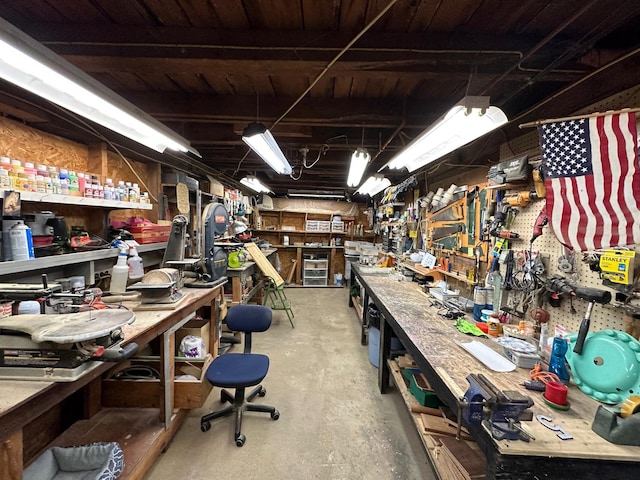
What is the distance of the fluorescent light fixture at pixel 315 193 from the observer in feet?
23.9

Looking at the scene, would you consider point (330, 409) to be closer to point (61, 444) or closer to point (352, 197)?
point (61, 444)

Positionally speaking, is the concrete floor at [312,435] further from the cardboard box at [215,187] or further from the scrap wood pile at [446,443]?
the cardboard box at [215,187]

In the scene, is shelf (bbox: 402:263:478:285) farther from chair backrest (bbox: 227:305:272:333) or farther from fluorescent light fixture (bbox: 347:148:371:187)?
chair backrest (bbox: 227:305:272:333)

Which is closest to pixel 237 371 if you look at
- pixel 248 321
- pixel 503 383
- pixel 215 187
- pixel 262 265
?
pixel 248 321

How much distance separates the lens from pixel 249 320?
8.18 feet

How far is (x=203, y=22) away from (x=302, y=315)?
4431 mm

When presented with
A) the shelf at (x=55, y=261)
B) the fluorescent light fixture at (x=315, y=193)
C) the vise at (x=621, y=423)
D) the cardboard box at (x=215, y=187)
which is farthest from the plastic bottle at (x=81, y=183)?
the fluorescent light fixture at (x=315, y=193)

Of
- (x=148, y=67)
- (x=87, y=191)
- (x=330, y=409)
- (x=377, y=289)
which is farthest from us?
(x=377, y=289)

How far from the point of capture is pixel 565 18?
121cm

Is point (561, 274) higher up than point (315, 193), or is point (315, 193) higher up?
point (315, 193)

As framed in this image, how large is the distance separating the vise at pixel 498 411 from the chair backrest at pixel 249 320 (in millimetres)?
1785

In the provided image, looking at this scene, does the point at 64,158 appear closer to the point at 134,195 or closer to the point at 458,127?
the point at 134,195

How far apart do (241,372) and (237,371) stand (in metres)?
0.04

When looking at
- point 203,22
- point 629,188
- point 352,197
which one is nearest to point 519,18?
point 629,188
